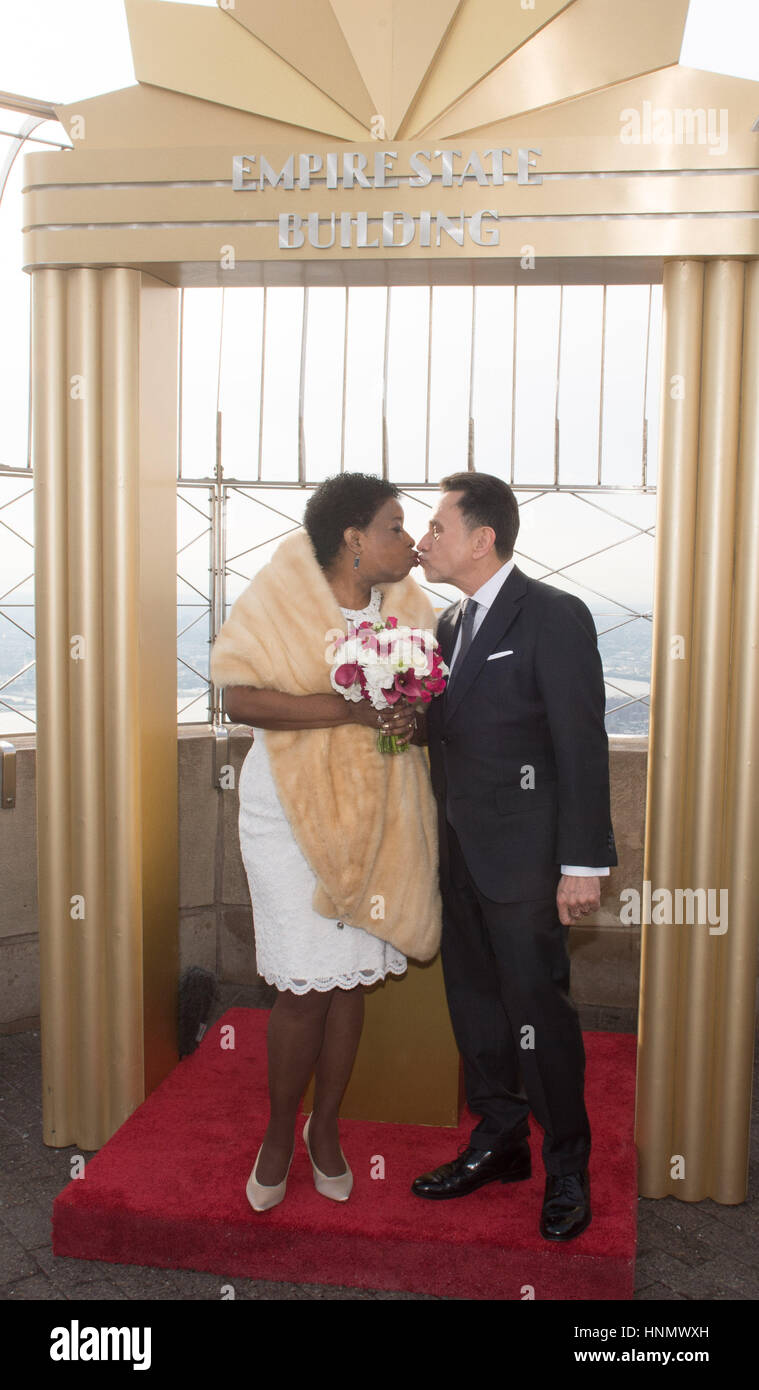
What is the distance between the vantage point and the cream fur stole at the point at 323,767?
8.36 feet

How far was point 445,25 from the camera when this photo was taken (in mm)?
2740

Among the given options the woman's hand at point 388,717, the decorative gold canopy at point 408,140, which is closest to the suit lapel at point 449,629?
the woman's hand at point 388,717

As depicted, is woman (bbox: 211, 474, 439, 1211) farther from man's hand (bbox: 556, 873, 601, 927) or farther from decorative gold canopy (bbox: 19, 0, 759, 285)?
decorative gold canopy (bbox: 19, 0, 759, 285)

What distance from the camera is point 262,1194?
2.56 metres

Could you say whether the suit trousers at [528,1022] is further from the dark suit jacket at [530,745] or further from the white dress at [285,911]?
the white dress at [285,911]

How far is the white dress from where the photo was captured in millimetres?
2551

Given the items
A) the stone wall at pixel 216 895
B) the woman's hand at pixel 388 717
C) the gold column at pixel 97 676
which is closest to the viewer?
the woman's hand at pixel 388 717

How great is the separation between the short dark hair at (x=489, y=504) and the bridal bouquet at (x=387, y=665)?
12.9 inches

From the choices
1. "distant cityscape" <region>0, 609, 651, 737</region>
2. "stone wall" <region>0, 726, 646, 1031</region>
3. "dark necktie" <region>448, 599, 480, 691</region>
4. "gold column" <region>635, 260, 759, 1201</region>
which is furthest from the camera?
"distant cityscape" <region>0, 609, 651, 737</region>

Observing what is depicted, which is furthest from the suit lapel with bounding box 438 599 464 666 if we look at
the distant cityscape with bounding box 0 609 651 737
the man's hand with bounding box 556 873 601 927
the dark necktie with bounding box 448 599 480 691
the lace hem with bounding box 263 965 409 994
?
the distant cityscape with bounding box 0 609 651 737

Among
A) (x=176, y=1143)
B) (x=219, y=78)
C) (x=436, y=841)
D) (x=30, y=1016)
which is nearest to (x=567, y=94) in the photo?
(x=219, y=78)

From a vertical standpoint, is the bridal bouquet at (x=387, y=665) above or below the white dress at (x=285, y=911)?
above
